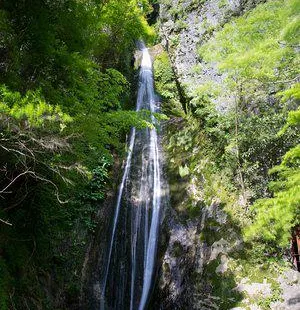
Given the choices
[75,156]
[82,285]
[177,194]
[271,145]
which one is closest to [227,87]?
[271,145]

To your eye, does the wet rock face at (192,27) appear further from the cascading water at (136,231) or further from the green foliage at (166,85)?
the cascading water at (136,231)

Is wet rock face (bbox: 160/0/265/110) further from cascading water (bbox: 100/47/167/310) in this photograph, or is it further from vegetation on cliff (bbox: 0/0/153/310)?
vegetation on cliff (bbox: 0/0/153/310)

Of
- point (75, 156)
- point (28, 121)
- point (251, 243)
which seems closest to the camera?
point (28, 121)

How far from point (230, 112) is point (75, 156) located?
19.9 ft

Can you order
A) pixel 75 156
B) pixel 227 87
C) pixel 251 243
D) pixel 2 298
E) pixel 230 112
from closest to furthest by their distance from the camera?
1. pixel 2 298
2. pixel 75 156
3. pixel 251 243
4. pixel 227 87
5. pixel 230 112

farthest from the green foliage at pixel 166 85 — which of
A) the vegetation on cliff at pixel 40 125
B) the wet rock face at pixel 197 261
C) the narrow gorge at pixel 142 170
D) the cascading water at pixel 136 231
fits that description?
the vegetation on cliff at pixel 40 125

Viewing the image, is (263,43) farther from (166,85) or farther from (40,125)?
(166,85)

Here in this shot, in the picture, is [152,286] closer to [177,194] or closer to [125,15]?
[177,194]

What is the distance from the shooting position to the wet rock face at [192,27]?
15883 millimetres

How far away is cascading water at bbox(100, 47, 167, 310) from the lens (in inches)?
399

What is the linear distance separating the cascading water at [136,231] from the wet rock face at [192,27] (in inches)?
150

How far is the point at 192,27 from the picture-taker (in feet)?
64.4

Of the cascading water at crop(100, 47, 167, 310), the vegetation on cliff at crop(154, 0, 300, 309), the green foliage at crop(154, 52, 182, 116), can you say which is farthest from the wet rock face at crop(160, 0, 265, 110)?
the cascading water at crop(100, 47, 167, 310)

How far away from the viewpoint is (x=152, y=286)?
32.9ft
